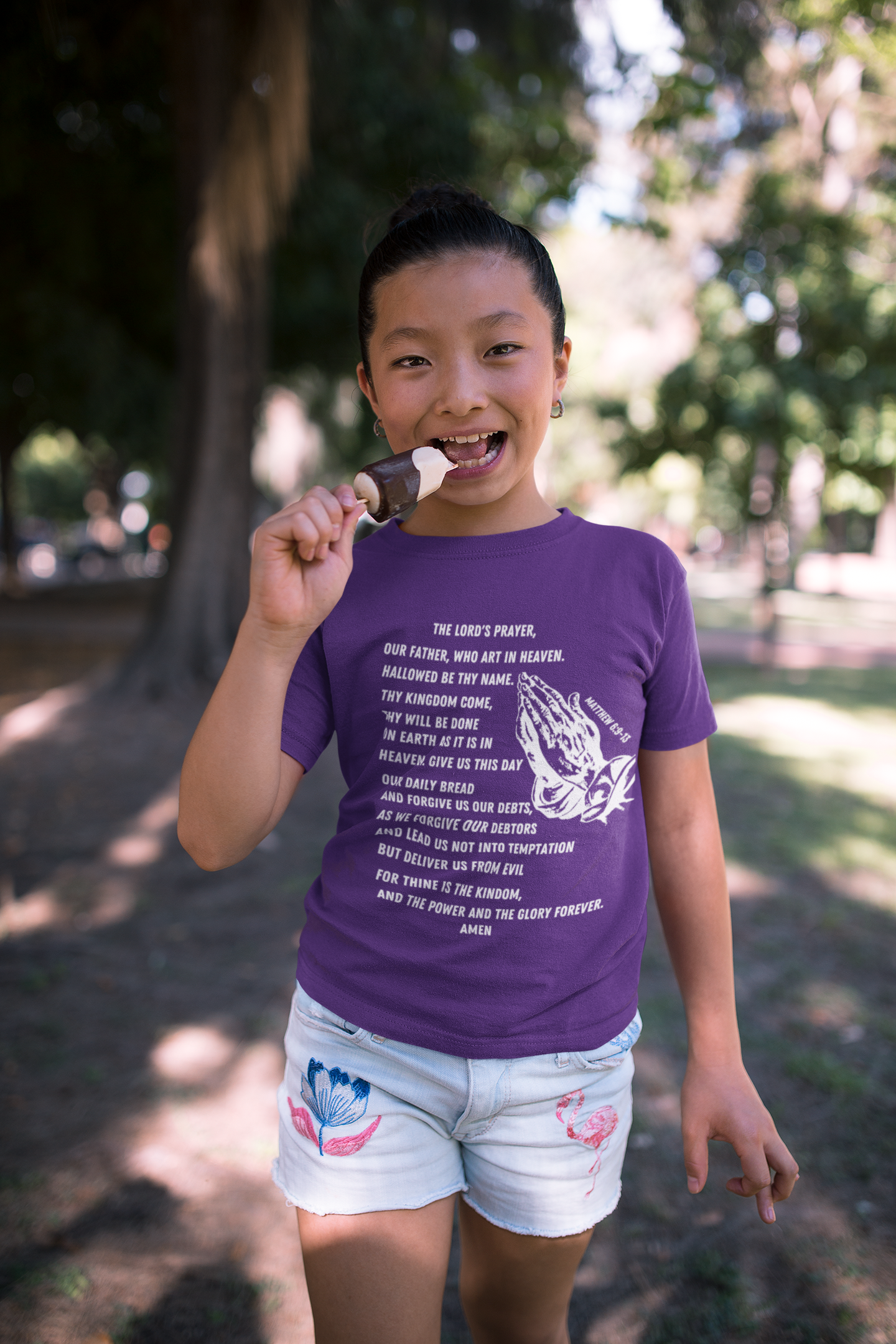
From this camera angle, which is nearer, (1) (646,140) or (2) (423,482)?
(2) (423,482)

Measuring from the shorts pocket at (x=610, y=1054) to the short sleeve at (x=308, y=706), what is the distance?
59 cm

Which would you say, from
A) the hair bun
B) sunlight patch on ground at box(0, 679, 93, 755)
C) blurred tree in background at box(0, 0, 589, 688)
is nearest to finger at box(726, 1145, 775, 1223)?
the hair bun

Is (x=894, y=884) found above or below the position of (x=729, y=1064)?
below

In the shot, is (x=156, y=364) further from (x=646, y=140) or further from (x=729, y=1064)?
(x=729, y=1064)

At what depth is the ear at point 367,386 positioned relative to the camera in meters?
1.59

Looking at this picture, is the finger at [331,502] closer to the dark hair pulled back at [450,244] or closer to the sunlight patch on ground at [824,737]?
the dark hair pulled back at [450,244]

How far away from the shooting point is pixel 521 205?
1266cm

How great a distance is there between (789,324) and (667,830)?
10.1 meters

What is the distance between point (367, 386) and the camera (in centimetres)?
164

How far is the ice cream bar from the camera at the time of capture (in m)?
1.30

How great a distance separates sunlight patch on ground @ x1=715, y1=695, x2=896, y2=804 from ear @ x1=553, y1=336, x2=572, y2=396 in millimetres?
5437

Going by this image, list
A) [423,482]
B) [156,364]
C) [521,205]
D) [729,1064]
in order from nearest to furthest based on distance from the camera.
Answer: [423,482]
[729,1064]
[521,205]
[156,364]

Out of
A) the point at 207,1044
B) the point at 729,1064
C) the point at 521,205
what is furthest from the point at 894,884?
the point at 521,205

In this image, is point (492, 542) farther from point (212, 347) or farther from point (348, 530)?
point (212, 347)
